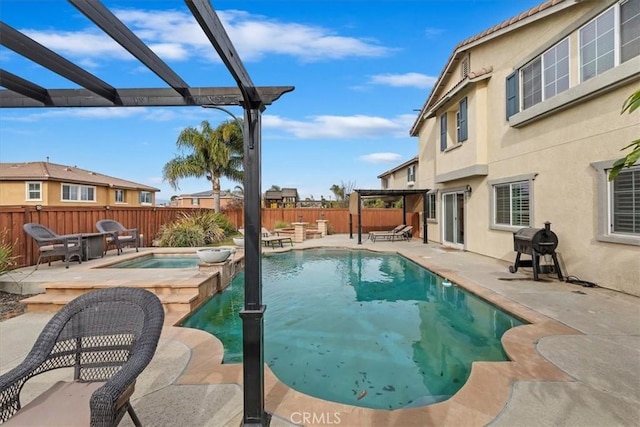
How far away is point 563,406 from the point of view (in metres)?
2.88

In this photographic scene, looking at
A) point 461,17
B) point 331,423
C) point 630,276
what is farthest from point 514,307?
point 461,17

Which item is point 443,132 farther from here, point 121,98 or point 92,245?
point 92,245

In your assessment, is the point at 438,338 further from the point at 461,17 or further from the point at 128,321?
the point at 461,17

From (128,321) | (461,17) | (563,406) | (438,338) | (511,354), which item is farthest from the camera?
(461,17)

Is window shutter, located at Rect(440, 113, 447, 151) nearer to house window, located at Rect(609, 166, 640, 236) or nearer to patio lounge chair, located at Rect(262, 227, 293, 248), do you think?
house window, located at Rect(609, 166, 640, 236)

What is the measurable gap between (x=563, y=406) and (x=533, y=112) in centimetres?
844

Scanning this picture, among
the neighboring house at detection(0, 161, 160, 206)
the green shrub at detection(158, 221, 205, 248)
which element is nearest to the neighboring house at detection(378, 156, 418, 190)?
the green shrub at detection(158, 221, 205, 248)

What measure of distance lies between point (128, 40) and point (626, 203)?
900 centimetres

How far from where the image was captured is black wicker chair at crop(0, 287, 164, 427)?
2029 mm

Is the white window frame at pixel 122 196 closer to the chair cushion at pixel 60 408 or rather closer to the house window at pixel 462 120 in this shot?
the house window at pixel 462 120

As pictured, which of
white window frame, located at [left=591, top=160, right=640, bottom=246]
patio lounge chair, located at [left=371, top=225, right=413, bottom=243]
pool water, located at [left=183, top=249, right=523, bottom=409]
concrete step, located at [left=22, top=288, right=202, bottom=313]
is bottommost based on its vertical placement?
pool water, located at [left=183, top=249, right=523, bottom=409]

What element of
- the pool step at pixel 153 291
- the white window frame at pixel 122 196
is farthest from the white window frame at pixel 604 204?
the white window frame at pixel 122 196

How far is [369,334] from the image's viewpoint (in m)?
5.35

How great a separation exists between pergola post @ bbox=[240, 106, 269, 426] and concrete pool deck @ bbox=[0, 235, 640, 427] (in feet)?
1.05
